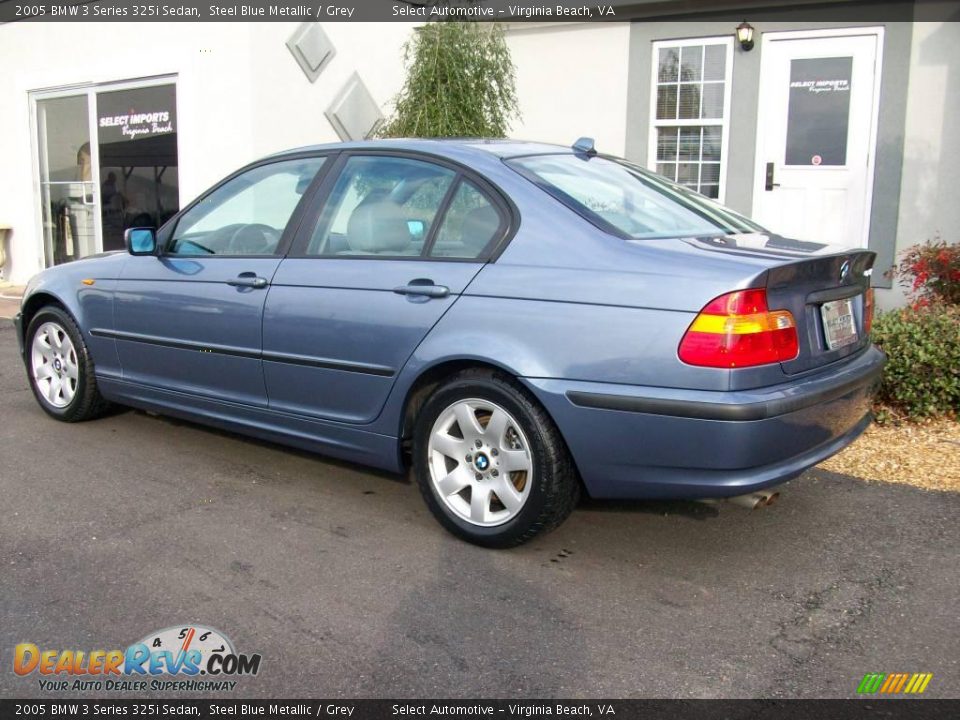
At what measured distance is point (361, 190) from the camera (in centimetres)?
417

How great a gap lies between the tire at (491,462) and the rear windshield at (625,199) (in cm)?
78

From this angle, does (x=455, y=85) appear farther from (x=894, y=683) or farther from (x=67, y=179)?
(x=894, y=683)

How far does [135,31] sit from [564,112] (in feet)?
16.6

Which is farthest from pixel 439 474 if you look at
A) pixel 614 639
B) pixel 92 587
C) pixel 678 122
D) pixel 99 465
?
pixel 678 122

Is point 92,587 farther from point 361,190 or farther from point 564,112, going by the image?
point 564,112

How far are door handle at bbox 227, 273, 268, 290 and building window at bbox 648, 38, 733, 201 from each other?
561cm

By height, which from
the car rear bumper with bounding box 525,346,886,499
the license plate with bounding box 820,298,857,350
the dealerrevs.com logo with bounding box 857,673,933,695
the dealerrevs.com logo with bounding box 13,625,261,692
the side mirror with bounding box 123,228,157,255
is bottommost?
the dealerrevs.com logo with bounding box 13,625,261,692

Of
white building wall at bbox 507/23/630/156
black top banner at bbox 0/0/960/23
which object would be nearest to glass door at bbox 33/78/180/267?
black top banner at bbox 0/0/960/23

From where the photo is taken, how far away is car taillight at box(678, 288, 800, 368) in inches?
119

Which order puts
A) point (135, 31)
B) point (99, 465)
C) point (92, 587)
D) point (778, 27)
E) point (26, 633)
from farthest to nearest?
point (135, 31) < point (778, 27) < point (99, 465) < point (92, 587) < point (26, 633)

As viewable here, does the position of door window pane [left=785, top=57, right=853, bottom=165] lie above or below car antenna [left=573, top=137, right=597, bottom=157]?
above

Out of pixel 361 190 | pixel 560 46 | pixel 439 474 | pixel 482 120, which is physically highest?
pixel 560 46

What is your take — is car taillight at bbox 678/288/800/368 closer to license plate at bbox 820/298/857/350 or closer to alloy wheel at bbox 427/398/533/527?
license plate at bbox 820/298/857/350

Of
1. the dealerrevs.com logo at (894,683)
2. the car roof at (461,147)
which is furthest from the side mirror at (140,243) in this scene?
the dealerrevs.com logo at (894,683)
